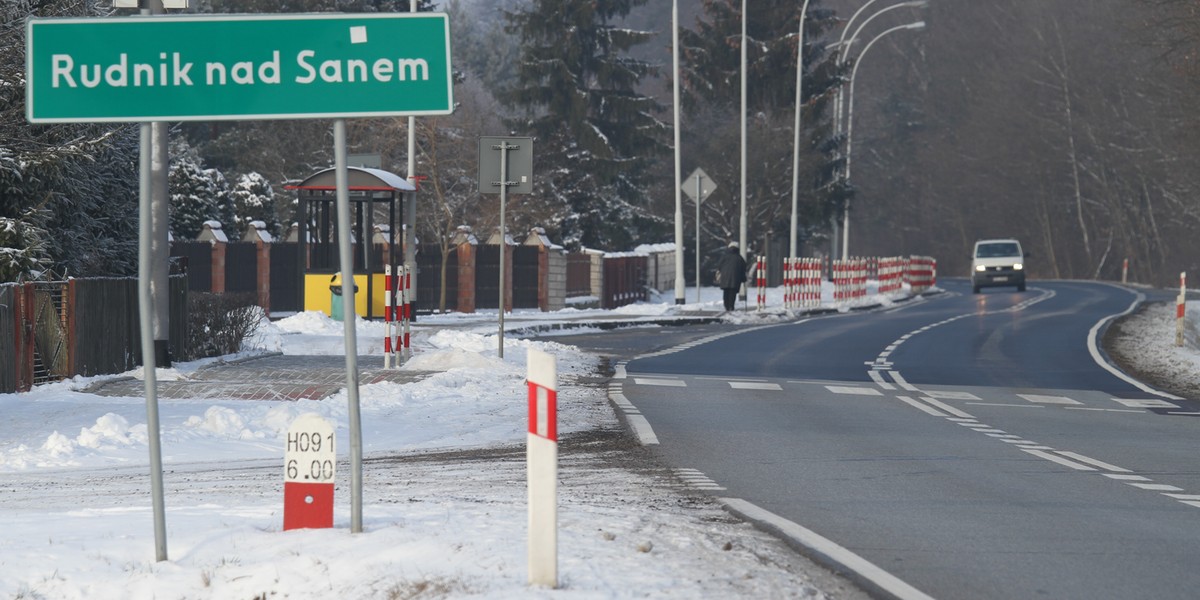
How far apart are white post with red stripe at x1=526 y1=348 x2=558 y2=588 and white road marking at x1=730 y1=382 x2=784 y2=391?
40.9 ft

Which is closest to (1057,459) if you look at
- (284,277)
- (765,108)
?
(284,277)

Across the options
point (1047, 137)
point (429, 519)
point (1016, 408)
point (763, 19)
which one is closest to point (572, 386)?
point (1016, 408)

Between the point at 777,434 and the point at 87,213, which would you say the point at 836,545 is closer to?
the point at 777,434

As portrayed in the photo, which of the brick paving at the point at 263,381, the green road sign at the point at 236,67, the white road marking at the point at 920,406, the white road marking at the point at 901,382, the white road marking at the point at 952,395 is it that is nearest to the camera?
the green road sign at the point at 236,67

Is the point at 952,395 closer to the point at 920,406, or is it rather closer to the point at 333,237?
the point at 920,406

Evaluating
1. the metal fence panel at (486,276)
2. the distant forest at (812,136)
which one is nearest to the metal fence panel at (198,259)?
the distant forest at (812,136)

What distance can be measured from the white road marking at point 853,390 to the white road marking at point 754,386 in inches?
24.7

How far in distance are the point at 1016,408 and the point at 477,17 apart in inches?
4462

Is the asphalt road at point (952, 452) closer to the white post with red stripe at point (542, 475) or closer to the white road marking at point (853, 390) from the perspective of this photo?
the white road marking at point (853, 390)

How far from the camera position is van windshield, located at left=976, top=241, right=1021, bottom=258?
56719 mm

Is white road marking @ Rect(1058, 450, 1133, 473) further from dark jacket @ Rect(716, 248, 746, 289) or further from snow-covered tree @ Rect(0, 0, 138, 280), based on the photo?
dark jacket @ Rect(716, 248, 746, 289)

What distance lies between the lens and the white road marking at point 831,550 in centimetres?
706

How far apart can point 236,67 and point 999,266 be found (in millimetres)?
50400

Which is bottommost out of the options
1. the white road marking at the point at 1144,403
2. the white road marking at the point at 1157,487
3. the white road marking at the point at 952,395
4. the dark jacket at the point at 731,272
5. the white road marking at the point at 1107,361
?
Answer: the white road marking at the point at 1107,361
